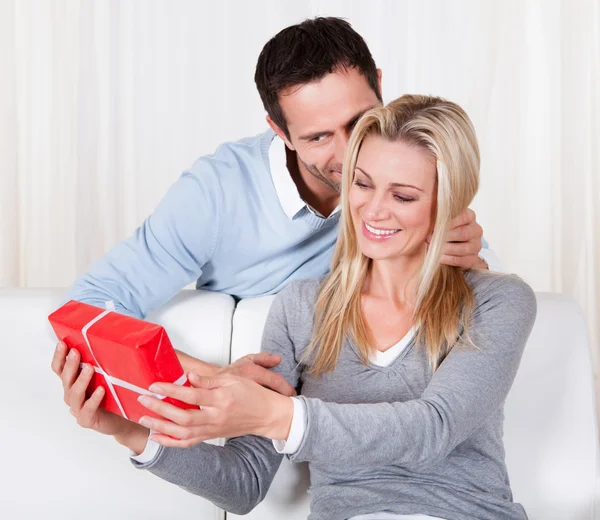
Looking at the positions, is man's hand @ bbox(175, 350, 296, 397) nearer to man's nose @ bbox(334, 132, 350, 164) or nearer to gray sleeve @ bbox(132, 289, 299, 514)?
gray sleeve @ bbox(132, 289, 299, 514)

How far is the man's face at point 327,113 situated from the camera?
1.92 meters

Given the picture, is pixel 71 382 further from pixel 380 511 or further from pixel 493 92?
pixel 493 92

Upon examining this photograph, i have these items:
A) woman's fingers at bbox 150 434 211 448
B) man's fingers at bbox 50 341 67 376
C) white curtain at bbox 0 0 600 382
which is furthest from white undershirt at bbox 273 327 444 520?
white curtain at bbox 0 0 600 382

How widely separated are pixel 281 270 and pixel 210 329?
281 millimetres

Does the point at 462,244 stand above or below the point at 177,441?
above

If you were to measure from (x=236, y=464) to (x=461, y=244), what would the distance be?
1.93 ft

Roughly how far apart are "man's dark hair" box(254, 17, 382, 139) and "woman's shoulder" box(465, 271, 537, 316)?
23.2 inches

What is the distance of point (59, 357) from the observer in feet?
4.41

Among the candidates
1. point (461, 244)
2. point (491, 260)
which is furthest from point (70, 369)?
point (491, 260)

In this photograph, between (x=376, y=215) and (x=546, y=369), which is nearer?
(x=376, y=215)

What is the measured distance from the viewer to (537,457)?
181 cm

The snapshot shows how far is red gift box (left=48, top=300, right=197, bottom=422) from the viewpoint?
3.82 feet

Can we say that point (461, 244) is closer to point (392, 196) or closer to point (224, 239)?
point (392, 196)

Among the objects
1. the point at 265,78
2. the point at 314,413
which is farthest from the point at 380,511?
the point at 265,78
